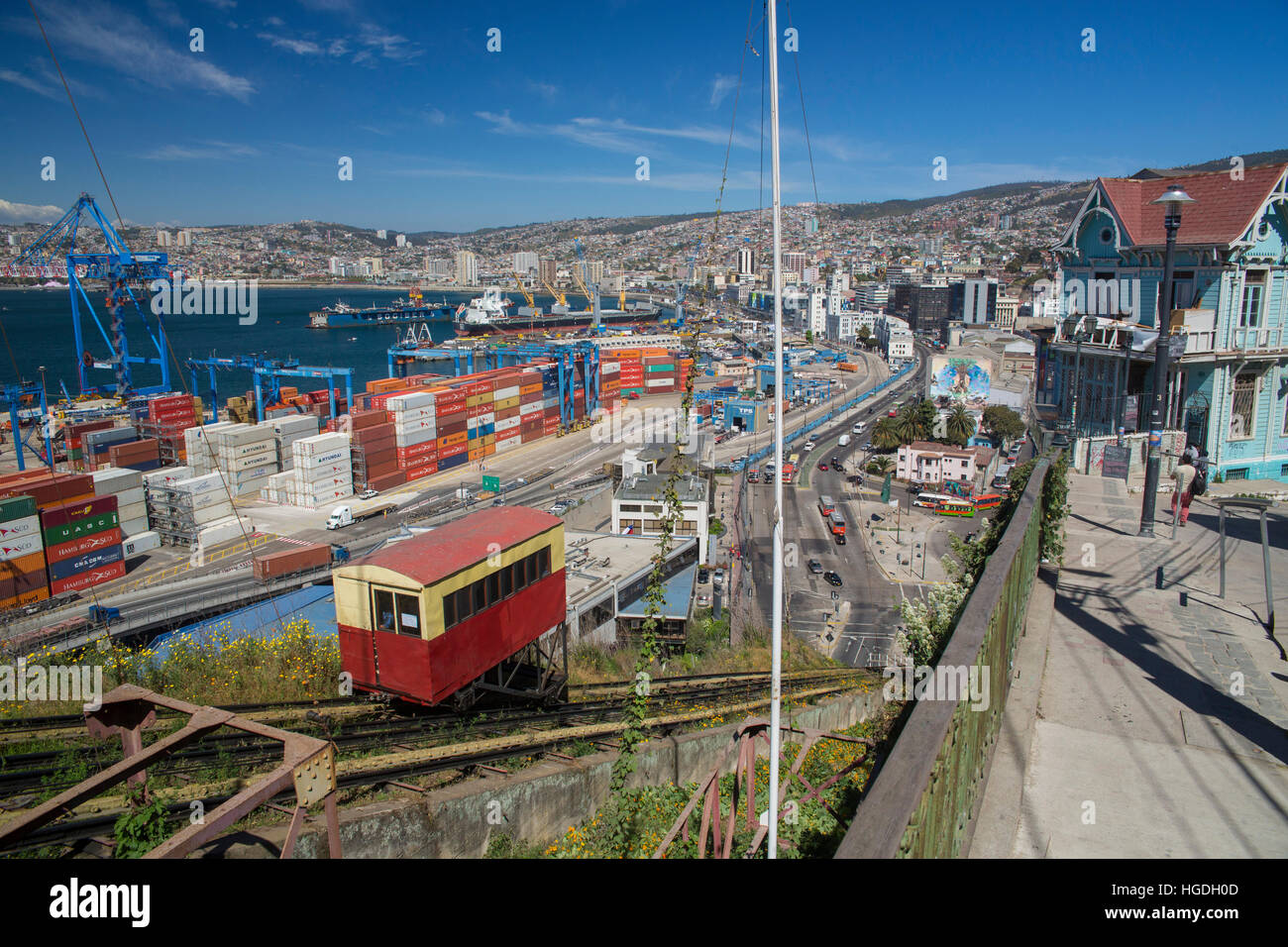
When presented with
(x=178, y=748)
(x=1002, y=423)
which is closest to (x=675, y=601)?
(x=178, y=748)

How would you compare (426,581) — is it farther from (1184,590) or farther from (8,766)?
(1184,590)

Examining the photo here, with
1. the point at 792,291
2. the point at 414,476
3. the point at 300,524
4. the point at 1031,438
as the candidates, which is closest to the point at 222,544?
the point at 300,524

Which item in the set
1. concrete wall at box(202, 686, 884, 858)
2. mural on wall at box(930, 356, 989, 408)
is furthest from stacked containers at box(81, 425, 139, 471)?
mural on wall at box(930, 356, 989, 408)

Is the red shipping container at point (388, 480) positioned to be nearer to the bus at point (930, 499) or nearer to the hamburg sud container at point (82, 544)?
the hamburg sud container at point (82, 544)

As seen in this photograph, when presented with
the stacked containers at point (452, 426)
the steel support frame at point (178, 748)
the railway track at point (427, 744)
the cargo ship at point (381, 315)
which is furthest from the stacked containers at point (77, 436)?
the cargo ship at point (381, 315)

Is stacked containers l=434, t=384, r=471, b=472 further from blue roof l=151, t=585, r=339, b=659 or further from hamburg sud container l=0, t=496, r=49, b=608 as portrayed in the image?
blue roof l=151, t=585, r=339, b=659
